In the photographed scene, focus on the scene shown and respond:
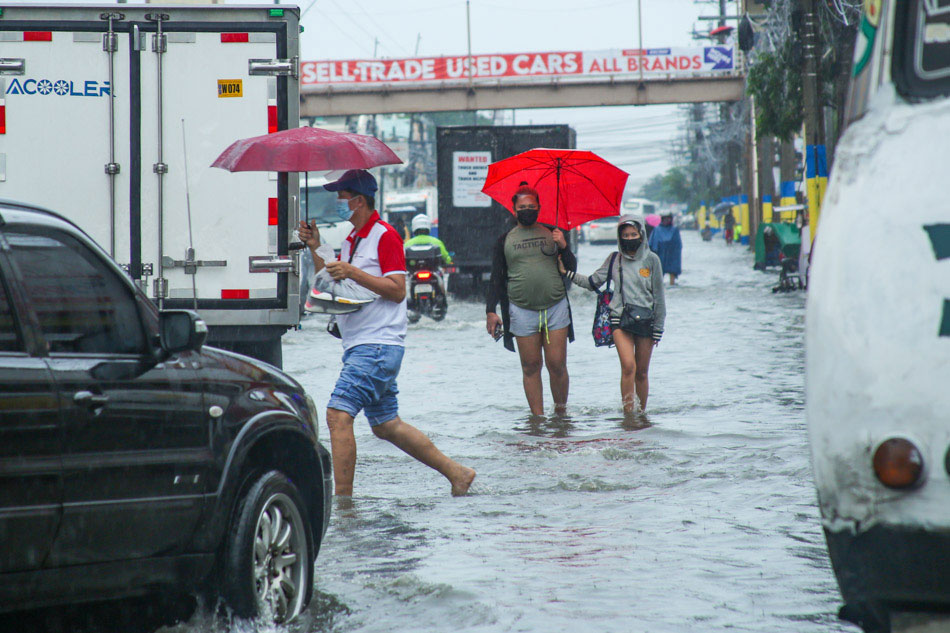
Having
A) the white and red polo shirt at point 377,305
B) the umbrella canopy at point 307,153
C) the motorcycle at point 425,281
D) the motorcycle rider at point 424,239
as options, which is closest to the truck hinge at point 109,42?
the umbrella canopy at point 307,153

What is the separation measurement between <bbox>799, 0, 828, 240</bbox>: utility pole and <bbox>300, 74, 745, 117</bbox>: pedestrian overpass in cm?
3228

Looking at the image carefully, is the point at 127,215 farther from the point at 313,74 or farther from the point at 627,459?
the point at 313,74

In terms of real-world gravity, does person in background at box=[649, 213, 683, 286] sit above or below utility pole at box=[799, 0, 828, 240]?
below

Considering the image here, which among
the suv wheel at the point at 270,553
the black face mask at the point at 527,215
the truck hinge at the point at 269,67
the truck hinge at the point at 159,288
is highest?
the truck hinge at the point at 269,67

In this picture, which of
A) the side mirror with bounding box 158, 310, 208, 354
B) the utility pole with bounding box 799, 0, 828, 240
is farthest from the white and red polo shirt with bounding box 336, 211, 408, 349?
the utility pole with bounding box 799, 0, 828, 240

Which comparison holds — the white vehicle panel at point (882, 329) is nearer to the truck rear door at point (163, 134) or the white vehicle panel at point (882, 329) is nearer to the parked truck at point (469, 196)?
the truck rear door at point (163, 134)

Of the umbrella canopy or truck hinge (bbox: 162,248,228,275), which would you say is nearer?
the umbrella canopy

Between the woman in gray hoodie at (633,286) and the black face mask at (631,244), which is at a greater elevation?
the black face mask at (631,244)

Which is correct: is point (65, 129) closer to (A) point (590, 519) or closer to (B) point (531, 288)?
(B) point (531, 288)

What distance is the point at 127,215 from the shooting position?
28.3ft

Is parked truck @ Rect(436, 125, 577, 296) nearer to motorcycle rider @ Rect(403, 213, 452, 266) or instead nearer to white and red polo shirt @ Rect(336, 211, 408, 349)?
motorcycle rider @ Rect(403, 213, 452, 266)

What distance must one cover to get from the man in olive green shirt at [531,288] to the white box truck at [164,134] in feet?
6.36

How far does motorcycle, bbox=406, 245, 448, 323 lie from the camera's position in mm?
20906

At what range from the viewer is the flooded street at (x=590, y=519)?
5.31 m
